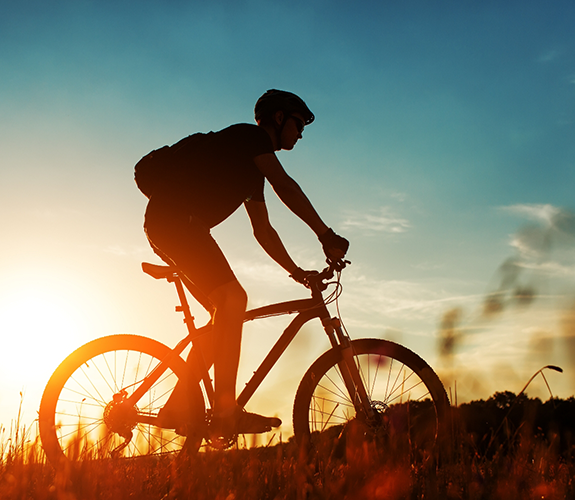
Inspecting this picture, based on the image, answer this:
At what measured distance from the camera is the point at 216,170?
12.2 ft

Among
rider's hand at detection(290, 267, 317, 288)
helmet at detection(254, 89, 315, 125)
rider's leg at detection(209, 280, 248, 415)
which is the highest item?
helmet at detection(254, 89, 315, 125)

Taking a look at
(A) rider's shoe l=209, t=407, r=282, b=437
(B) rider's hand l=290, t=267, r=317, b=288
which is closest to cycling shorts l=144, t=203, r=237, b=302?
(B) rider's hand l=290, t=267, r=317, b=288

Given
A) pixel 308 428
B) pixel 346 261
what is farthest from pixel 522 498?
pixel 346 261

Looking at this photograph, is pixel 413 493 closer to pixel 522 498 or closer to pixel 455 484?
pixel 455 484

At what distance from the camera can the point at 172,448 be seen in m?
3.70

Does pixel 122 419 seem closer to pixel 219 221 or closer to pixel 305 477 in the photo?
pixel 219 221

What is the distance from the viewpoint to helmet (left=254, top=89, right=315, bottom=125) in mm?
4031

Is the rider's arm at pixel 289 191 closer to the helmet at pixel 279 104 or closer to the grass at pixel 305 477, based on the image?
the helmet at pixel 279 104

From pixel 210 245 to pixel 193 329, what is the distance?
28.3 inches

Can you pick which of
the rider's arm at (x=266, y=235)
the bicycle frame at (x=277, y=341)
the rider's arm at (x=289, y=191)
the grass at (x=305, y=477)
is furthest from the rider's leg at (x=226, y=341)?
the rider's arm at (x=266, y=235)

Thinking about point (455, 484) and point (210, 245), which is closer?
point (455, 484)

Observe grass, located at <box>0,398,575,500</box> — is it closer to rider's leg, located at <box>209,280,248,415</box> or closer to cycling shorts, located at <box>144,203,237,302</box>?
rider's leg, located at <box>209,280,248,415</box>

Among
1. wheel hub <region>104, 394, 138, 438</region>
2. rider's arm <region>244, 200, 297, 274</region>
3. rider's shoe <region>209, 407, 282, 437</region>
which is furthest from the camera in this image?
rider's arm <region>244, 200, 297, 274</region>

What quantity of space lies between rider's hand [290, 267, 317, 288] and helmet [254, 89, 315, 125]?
120 centimetres
